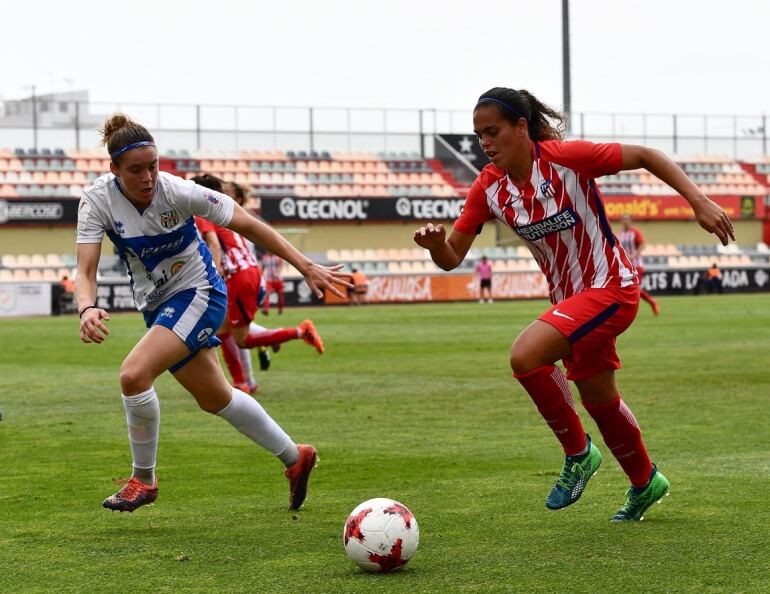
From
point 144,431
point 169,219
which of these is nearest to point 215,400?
point 144,431

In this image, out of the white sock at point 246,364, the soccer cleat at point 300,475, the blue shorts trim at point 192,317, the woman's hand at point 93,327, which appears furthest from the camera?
the white sock at point 246,364

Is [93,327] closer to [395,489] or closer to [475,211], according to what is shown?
[475,211]

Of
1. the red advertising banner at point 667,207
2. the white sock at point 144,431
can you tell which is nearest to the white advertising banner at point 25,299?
the red advertising banner at point 667,207

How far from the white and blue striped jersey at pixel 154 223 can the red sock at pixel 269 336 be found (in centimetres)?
644

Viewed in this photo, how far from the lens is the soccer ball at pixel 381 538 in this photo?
4.94m

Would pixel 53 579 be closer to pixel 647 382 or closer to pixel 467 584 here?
pixel 467 584

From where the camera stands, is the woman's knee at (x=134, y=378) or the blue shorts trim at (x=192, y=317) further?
the blue shorts trim at (x=192, y=317)

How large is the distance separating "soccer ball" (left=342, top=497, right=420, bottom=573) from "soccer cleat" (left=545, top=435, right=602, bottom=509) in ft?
3.36

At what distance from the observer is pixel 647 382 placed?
43.8 ft

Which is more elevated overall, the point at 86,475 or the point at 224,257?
the point at 224,257

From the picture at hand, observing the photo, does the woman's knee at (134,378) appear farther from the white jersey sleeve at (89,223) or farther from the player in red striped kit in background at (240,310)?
the player in red striped kit in background at (240,310)

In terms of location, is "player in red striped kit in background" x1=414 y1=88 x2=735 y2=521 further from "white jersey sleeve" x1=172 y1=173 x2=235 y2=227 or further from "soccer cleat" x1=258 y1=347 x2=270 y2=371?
"soccer cleat" x1=258 y1=347 x2=270 y2=371

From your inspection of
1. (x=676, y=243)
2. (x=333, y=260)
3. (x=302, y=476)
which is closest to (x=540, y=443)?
(x=302, y=476)

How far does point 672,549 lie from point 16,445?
18.1ft
